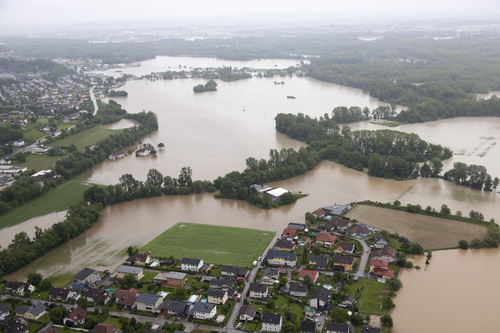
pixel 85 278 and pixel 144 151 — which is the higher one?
pixel 144 151

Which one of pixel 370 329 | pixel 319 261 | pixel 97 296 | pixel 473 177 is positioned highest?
A: pixel 473 177

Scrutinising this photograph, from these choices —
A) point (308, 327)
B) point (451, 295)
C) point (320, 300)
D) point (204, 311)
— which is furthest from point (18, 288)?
point (451, 295)

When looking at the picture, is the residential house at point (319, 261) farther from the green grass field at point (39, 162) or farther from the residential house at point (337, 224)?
the green grass field at point (39, 162)

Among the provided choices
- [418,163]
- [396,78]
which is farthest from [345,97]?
[418,163]

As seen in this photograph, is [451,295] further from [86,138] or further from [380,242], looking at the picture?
[86,138]

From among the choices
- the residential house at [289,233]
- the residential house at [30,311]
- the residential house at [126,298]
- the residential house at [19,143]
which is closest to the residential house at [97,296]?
the residential house at [126,298]

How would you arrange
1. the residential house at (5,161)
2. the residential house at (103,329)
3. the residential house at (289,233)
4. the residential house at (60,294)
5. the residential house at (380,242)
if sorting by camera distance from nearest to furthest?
1. the residential house at (103,329)
2. the residential house at (60,294)
3. the residential house at (380,242)
4. the residential house at (289,233)
5. the residential house at (5,161)

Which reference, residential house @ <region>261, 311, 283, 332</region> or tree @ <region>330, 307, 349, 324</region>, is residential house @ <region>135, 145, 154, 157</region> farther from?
tree @ <region>330, 307, 349, 324</region>

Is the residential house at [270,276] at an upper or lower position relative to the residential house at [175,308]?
upper
